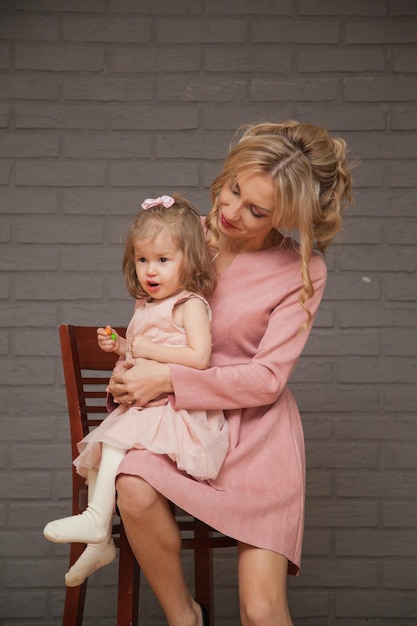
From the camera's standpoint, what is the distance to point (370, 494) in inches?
115

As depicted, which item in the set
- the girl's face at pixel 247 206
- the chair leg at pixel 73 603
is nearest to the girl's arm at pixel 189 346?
the girl's face at pixel 247 206

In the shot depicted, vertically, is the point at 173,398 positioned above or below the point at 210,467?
above

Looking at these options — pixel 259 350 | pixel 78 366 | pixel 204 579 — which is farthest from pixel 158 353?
pixel 204 579

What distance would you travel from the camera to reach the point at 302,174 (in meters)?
1.95

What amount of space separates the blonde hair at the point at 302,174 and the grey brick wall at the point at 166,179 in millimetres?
873

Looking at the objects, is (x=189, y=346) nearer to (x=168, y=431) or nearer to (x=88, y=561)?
(x=168, y=431)

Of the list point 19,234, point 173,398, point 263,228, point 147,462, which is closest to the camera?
point 147,462

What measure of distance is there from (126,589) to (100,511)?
21cm

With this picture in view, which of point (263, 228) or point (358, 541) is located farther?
point (358, 541)

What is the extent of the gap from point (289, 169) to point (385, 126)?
1.10 m

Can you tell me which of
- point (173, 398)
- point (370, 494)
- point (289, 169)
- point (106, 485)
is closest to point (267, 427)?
point (173, 398)

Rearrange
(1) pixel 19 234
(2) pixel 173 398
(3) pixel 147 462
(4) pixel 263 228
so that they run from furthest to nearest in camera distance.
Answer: (1) pixel 19 234
(4) pixel 263 228
(2) pixel 173 398
(3) pixel 147 462

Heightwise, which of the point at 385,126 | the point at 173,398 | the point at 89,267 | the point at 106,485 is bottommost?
the point at 106,485

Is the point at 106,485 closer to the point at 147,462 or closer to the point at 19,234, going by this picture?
the point at 147,462
